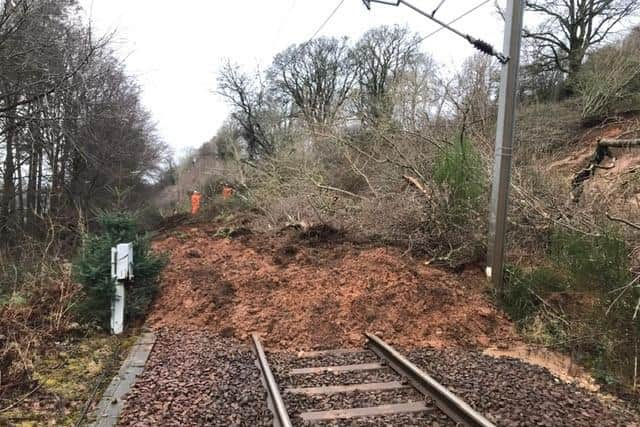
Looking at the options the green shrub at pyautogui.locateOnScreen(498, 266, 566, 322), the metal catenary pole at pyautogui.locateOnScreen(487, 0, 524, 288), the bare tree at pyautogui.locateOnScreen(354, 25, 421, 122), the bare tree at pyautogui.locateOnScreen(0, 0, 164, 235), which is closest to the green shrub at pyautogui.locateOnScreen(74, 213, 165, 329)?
the bare tree at pyautogui.locateOnScreen(0, 0, 164, 235)

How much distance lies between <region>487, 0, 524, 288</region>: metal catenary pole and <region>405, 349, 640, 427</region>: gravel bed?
7.25ft

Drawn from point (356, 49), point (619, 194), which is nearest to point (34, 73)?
point (619, 194)

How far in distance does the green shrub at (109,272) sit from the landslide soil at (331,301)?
345 millimetres

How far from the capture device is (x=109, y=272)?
638 centimetres

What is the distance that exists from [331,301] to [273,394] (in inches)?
117

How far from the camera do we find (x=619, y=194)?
24.8ft

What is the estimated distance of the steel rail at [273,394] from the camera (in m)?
3.57

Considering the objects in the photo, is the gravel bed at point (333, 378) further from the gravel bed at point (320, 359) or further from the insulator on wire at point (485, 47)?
the insulator on wire at point (485, 47)

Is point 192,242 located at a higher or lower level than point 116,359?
higher

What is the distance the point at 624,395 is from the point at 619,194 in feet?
14.2

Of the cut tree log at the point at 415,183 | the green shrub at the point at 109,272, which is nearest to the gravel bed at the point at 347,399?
the green shrub at the point at 109,272

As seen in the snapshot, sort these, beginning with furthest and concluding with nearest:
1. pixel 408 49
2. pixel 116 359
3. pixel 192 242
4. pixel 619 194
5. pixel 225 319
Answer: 1. pixel 408 49
2. pixel 192 242
3. pixel 619 194
4. pixel 225 319
5. pixel 116 359

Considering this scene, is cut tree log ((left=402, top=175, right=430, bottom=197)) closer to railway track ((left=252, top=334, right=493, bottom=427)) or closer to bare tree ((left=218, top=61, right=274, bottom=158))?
railway track ((left=252, top=334, right=493, bottom=427))

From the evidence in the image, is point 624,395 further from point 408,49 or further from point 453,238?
point 408,49
